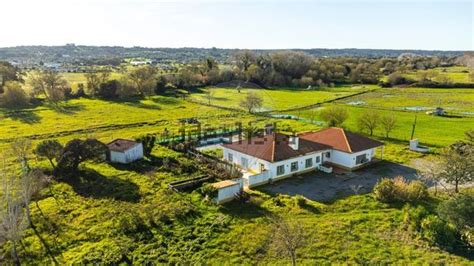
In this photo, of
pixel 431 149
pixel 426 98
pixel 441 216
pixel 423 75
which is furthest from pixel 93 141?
pixel 423 75

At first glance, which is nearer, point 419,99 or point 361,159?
point 361,159

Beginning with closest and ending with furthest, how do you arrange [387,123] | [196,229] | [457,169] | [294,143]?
[196,229] < [457,169] < [294,143] < [387,123]

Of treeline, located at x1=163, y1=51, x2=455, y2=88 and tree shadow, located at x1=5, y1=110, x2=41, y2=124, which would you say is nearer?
tree shadow, located at x1=5, y1=110, x2=41, y2=124

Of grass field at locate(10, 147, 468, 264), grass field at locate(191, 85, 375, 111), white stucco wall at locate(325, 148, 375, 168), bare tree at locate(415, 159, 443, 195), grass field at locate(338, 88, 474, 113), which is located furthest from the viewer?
grass field at locate(338, 88, 474, 113)

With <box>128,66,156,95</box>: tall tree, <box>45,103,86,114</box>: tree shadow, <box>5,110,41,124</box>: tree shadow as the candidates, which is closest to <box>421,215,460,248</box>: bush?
<box>5,110,41,124</box>: tree shadow

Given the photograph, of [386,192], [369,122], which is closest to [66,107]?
[369,122]

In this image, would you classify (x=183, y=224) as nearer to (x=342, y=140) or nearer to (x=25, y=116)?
(x=342, y=140)

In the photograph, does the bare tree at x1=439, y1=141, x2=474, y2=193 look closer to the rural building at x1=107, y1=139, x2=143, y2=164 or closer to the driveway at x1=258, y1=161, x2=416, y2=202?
the driveway at x1=258, y1=161, x2=416, y2=202
